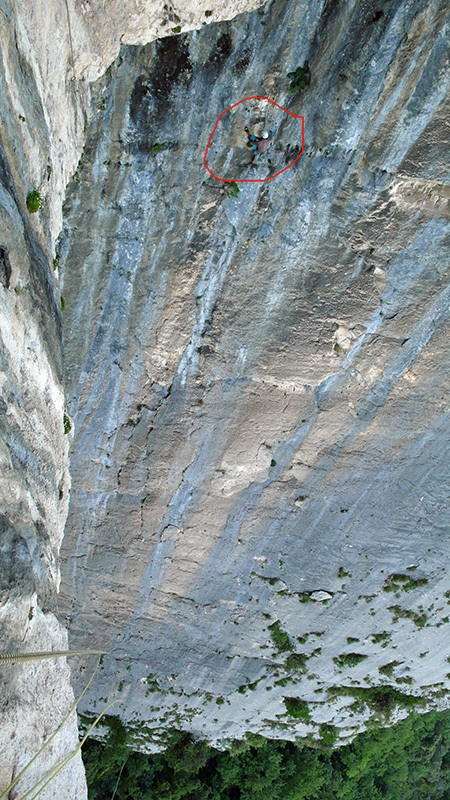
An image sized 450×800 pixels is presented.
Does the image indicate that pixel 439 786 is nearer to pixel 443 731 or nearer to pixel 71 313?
pixel 443 731

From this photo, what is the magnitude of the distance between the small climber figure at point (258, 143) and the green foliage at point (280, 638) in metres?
9.65

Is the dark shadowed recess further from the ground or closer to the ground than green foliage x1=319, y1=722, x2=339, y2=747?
further from the ground

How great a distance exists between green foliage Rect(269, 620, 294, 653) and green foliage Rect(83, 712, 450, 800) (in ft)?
15.1

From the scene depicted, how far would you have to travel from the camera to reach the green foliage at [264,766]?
15133 millimetres

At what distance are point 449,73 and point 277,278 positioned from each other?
321cm

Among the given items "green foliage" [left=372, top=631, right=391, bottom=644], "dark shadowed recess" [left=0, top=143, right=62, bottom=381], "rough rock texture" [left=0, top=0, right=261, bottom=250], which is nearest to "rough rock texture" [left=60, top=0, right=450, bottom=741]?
"green foliage" [left=372, top=631, right=391, bottom=644]

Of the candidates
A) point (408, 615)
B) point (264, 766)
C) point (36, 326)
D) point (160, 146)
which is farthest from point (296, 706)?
point (160, 146)

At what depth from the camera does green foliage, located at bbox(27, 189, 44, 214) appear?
202 inches

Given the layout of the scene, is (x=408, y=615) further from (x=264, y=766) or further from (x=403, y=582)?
(x=264, y=766)

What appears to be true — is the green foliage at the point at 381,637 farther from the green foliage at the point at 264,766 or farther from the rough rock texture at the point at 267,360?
the green foliage at the point at 264,766

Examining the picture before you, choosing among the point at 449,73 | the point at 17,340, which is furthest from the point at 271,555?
the point at 449,73

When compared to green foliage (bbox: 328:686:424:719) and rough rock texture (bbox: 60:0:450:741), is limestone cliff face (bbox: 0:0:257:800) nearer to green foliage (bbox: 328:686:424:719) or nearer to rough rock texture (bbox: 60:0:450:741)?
rough rock texture (bbox: 60:0:450:741)

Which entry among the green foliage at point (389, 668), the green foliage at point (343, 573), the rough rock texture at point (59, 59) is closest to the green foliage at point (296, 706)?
the green foliage at point (389, 668)

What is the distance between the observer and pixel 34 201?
5195 mm
